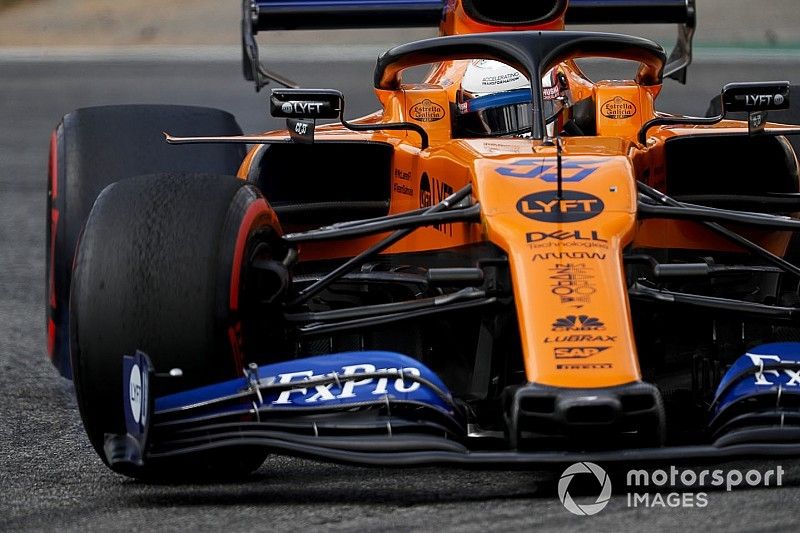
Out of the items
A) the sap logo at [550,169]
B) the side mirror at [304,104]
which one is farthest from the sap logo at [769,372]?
the side mirror at [304,104]

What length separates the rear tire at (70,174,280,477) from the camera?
175 inches

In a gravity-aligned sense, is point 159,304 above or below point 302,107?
below

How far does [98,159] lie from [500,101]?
5.46ft

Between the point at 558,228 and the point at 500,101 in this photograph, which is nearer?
the point at 558,228

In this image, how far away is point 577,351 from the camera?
13.8ft

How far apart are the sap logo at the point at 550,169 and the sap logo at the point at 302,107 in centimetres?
80

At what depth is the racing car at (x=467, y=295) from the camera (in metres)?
4.20

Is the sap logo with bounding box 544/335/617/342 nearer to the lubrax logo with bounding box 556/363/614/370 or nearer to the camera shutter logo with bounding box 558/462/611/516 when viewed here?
the lubrax logo with bounding box 556/363/614/370

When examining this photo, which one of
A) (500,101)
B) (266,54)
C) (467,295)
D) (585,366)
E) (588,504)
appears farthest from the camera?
(266,54)

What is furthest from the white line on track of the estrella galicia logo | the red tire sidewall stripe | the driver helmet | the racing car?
the red tire sidewall stripe

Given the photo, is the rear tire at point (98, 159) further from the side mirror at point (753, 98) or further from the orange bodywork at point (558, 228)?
the side mirror at point (753, 98)

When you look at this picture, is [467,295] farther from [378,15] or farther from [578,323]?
[378,15]

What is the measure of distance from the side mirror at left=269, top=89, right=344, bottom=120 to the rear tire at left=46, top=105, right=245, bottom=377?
131 centimetres

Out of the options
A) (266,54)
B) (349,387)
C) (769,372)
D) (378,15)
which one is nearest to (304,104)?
(349,387)
